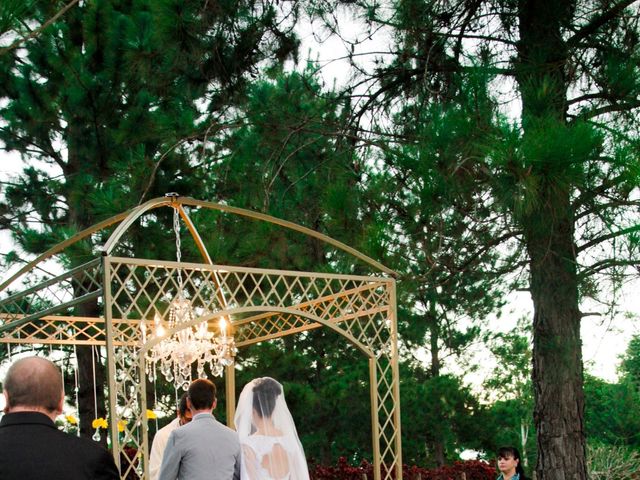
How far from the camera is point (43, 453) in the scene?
2.52 m

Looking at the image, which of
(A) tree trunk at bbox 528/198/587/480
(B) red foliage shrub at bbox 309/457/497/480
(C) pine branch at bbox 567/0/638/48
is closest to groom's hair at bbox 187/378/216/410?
(A) tree trunk at bbox 528/198/587/480

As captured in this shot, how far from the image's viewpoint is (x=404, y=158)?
6930 mm

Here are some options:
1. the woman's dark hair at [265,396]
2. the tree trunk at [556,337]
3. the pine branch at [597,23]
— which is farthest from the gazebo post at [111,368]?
the pine branch at [597,23]

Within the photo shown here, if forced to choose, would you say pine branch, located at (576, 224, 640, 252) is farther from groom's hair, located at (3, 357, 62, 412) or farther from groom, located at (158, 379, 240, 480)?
groom's hair, located at (3, 357, 62, 412)

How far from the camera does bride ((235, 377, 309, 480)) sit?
4953 millimetres

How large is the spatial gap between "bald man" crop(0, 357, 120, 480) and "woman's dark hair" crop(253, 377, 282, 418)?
2424mm

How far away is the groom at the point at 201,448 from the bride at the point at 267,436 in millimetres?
141

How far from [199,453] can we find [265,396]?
49 cm

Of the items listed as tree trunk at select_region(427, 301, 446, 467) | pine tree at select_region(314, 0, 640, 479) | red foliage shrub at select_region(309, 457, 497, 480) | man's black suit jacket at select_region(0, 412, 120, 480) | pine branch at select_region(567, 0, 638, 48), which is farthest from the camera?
tree trunk at select_region(427, 301, 446, 467)

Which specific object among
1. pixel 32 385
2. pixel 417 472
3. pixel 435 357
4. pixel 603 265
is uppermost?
pixel 603 265

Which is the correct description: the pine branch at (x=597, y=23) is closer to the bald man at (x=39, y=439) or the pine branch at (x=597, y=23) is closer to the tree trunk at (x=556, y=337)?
the tree trunk at (x=556, y=337)

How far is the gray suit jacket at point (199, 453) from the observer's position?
4742mm

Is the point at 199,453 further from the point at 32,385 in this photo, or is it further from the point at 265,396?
the point at 32,385

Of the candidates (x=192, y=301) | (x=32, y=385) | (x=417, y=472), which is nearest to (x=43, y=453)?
(x=32, y=385)
